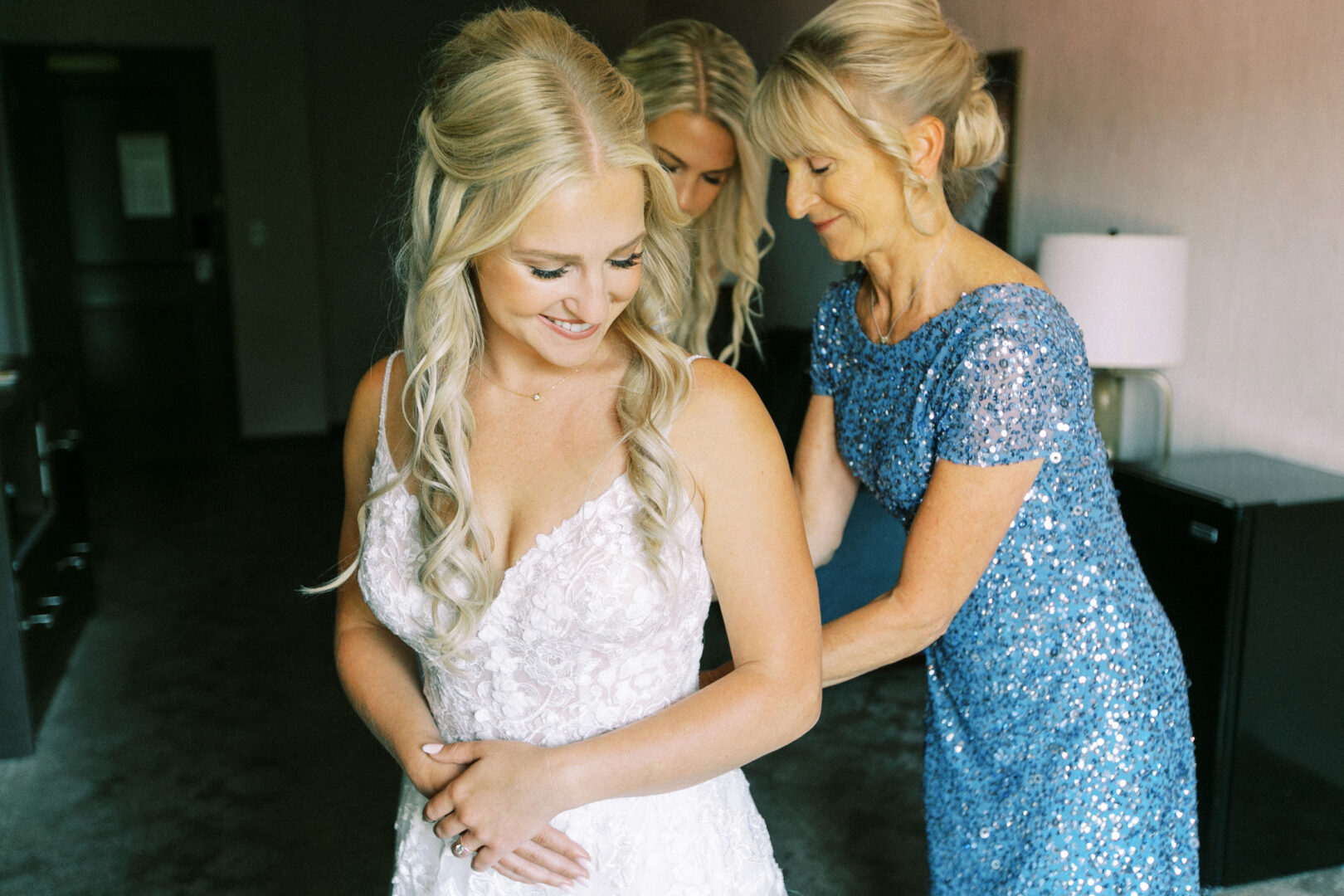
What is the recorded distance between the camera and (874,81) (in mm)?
1428

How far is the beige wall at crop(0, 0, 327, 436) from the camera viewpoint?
6.89 meters

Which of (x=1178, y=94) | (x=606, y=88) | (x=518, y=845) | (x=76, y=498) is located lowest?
(x=76, y=498)

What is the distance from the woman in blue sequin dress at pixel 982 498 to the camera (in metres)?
1.42

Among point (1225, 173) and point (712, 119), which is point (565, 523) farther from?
point (1225, 173)

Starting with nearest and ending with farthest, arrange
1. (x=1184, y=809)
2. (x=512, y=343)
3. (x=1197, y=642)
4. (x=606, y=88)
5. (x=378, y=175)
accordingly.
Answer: (x=606, y=88)
(x=512, y=343)
(x=1184, y=809)
(x=1197, y=642)
(x=378, y=175)

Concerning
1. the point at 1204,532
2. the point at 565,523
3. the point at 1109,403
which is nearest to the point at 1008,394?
the point at 565,523

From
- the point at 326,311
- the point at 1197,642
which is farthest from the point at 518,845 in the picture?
the point at 326,311

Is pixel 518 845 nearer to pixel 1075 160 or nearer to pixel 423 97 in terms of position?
pixel 423 97

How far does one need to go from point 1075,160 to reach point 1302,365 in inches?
43.2

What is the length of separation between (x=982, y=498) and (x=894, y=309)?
1.08ft

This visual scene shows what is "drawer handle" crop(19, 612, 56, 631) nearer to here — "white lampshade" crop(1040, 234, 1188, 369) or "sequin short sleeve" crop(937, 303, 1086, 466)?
"sequin short sleeve" crop(937, 303, 1086, 466)

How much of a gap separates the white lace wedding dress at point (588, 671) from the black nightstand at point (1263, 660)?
1.72 metres

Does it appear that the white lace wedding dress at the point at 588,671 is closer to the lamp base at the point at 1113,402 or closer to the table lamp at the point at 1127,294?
the table lamp at the point at 1127,294

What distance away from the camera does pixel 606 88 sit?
122 cm
